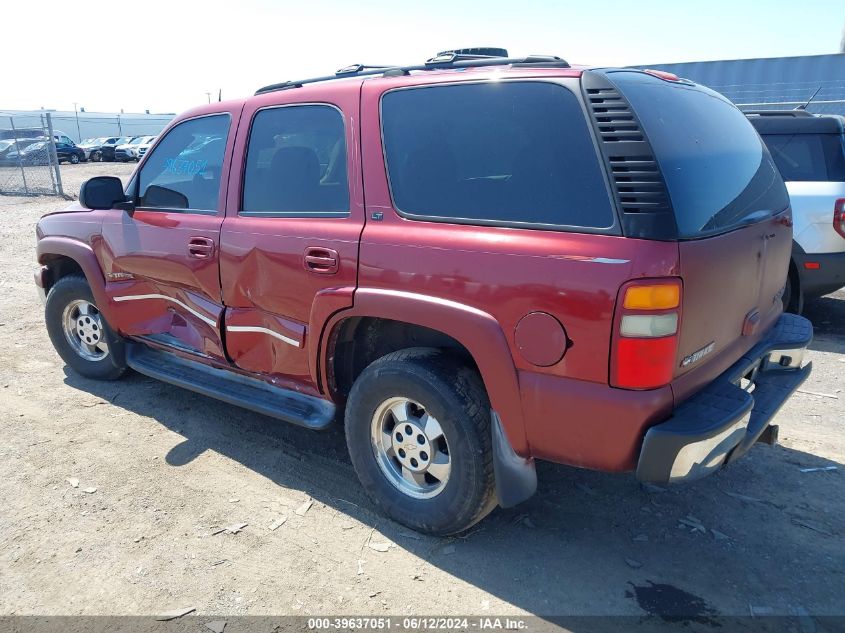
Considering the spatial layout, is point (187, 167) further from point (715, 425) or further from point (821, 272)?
point (821, 272)

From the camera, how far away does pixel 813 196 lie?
18.6 ft

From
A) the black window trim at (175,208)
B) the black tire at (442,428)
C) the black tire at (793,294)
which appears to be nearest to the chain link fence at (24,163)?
the black window trim at (175,208)

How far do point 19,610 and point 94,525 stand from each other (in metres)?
0.58

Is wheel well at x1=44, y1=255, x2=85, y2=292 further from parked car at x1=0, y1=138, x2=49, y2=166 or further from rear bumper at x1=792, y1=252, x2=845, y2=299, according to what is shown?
parked car at x1=0, y1=138, x2=49, y2=166

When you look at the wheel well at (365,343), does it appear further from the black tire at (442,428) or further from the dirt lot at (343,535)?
the dirt lot at (343,535)

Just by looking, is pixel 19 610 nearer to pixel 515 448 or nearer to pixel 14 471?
pixel 14 471

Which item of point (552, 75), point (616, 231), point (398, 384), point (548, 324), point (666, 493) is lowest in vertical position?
point (666, 493)

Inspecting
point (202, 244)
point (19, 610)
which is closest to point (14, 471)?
point (19, 610)

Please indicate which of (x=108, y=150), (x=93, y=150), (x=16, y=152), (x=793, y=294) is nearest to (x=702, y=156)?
(x=793, y=294)

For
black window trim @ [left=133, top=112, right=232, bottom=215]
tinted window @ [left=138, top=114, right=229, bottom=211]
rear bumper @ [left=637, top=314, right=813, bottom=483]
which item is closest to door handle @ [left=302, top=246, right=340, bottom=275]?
black window trim @ [left=133, top=112, right=232, bottom=215]

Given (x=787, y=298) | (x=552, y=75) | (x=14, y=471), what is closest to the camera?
(x=552, y=75)

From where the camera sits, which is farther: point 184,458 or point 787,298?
point 787,298

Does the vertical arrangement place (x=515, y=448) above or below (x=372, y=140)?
below

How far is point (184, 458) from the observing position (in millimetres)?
3842
